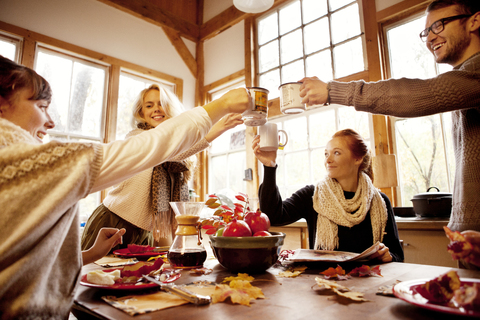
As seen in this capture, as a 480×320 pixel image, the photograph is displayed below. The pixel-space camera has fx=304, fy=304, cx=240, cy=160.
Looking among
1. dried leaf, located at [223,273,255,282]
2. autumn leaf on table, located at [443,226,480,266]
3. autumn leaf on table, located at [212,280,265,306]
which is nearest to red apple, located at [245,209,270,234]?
dried leaf, located at [223,273,255,282]

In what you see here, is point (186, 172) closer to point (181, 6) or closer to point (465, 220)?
point (465, 220)

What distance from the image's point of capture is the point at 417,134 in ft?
8.50

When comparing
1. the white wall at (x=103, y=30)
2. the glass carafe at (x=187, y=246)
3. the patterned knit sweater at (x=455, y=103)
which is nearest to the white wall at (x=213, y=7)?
the white wall at (x=103, y=30)

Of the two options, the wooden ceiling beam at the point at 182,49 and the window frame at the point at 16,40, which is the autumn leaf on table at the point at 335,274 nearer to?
the window frame at the point at 16,40

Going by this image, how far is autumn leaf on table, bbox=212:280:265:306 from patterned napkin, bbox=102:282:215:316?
1.9 inches

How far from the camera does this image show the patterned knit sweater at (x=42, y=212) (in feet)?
1.57

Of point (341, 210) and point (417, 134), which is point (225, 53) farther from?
point (341, 210)

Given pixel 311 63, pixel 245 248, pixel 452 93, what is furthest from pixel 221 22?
pixel 245 248

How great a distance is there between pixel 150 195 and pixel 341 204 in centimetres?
102

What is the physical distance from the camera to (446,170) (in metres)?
2.43

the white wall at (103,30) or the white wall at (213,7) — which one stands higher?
the white wall at (213,7)

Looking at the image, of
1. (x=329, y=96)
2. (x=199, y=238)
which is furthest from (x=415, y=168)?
(x=199, y=238)

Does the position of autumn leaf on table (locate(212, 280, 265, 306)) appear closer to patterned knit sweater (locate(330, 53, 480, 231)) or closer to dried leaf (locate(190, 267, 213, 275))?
dried leaf (locate(190, 267, 213, 275))

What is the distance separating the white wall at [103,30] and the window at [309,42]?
129 centimetres
